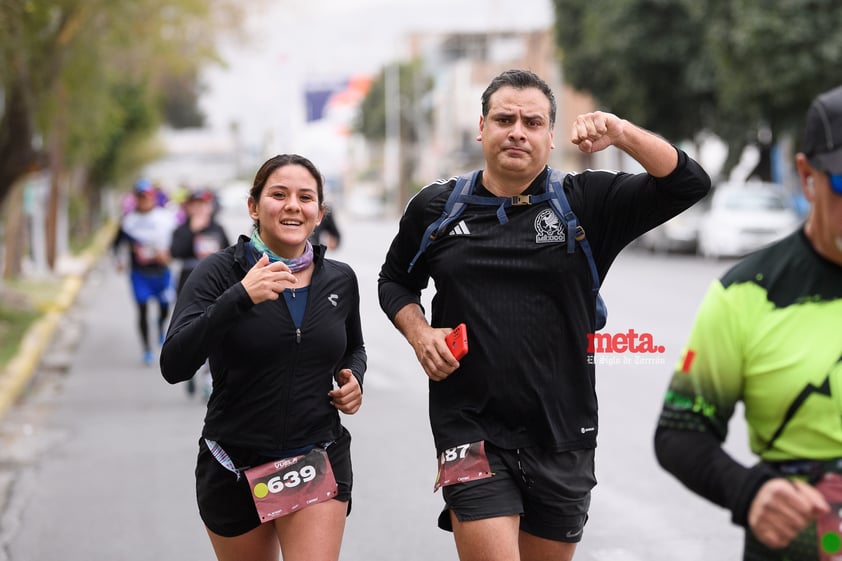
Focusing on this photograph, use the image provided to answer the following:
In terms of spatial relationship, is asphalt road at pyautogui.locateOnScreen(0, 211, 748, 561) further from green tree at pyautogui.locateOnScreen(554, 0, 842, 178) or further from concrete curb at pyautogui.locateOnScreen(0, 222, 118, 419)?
green tree at pyautogui.locateOnScreen(554, 0, 842, 178)

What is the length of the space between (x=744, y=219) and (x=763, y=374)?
27.9 meters

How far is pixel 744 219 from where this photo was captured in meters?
29.9

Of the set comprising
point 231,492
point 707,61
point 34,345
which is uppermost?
point 707,61

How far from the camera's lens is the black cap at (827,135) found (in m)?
2.69

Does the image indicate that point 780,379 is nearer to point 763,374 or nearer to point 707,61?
point 763,374

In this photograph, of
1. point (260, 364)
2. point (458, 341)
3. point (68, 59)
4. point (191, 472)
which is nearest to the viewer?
point (458, 341)

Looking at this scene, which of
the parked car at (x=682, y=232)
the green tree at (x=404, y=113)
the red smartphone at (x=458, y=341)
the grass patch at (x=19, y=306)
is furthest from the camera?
the green tree at (x=404, y=113)

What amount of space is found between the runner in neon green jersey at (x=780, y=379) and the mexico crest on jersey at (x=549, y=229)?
4.55ft

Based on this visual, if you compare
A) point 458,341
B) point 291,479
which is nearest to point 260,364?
point 291,479

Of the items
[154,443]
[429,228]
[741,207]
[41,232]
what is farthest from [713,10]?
[429,228]

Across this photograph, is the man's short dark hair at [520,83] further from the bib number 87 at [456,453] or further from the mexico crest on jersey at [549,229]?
the bib number 87 at [456,453]

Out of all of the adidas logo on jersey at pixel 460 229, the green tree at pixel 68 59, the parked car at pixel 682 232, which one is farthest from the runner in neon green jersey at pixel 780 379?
the parked car at pixel 682 232

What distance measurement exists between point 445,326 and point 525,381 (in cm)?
34

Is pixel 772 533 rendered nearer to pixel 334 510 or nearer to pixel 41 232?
pixel 334 510
